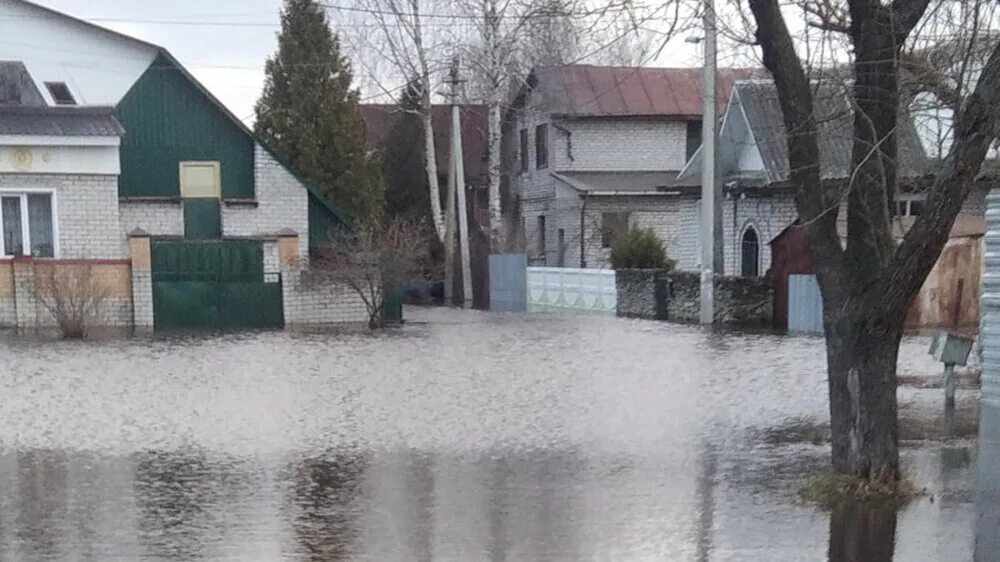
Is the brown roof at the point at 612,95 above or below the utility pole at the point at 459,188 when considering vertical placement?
above

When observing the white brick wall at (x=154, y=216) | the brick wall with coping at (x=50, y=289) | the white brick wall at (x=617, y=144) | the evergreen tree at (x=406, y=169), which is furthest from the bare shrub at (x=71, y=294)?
the evergreen tree at (x=406, y=169)

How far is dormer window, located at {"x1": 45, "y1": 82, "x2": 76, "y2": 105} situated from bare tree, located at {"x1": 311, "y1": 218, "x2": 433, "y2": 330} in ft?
30.6

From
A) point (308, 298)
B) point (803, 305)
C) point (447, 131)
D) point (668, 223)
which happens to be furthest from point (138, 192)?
point (447, 131)

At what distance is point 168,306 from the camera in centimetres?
2453

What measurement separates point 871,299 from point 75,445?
24.5ft

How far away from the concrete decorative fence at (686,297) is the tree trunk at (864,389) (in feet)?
58.1

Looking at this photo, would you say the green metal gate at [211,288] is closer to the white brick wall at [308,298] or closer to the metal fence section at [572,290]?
the white brick wall at [308,298]

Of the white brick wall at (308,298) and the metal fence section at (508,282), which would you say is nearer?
the white brick wall at (308,298)

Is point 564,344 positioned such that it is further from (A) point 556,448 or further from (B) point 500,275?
(B) point 500,275

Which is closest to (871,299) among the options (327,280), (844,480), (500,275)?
(844,480)

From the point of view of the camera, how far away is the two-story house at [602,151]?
38.7 m

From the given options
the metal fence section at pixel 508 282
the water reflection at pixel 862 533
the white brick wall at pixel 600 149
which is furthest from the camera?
the white brick wall at pixel 600 149

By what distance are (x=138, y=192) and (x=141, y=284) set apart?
523 centimetres

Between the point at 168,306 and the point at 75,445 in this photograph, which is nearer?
the point at 75,445
